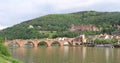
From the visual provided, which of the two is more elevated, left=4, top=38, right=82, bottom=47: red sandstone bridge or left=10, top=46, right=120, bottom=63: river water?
left=10, top=46, right=120, bottom=63: river water

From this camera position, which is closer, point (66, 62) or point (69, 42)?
point (66, 62)

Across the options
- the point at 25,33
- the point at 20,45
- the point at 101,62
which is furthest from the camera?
the point at 25,33

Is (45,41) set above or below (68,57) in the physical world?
below

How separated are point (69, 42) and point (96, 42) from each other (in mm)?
11118

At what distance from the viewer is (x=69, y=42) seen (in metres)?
134

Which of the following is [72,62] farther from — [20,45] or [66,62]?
[20,45]

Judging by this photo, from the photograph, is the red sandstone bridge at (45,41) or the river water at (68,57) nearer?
the river water at (68,57)

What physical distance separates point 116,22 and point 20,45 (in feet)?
240

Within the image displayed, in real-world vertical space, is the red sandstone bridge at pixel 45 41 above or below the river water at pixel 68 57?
below

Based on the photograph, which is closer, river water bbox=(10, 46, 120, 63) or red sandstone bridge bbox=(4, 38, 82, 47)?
river water bbox=(10, 46, 120, 63)

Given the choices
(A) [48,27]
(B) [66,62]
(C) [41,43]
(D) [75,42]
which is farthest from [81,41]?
(B) [66,62]

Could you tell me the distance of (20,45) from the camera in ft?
389

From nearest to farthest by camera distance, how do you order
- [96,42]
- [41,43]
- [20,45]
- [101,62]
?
[101,62], [20,45], [96,42], [41,43]

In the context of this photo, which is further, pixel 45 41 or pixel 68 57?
pixel 45 41
